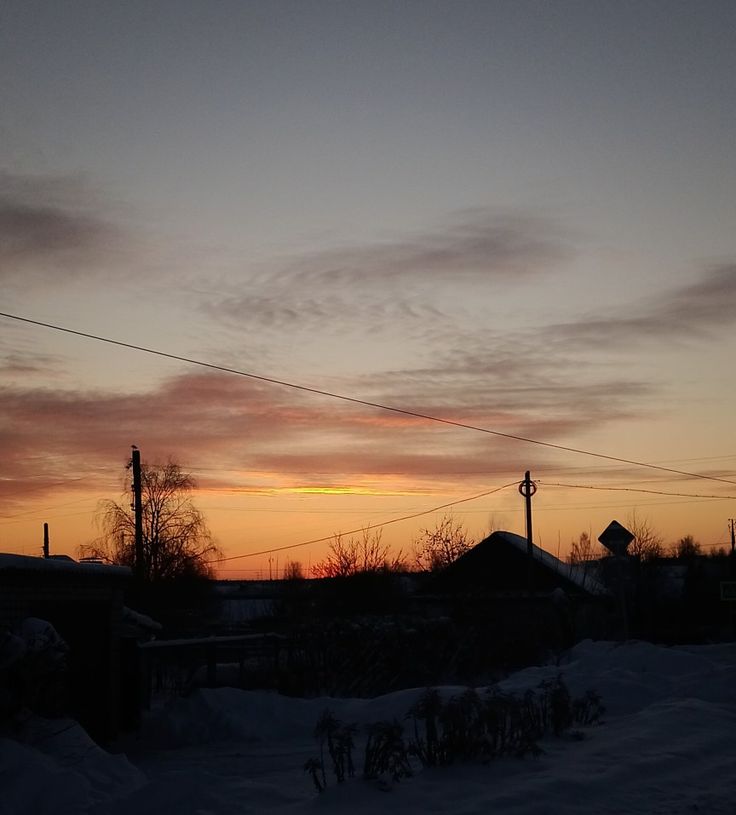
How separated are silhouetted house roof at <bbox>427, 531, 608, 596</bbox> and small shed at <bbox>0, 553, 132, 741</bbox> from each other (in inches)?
1235

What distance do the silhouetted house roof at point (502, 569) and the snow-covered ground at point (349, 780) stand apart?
29.4m

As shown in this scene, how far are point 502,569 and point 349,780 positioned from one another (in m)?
41.2

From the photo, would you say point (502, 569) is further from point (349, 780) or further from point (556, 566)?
point (349, 780)

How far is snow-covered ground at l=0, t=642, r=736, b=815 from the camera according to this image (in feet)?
32.3

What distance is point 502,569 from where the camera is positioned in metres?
51.1

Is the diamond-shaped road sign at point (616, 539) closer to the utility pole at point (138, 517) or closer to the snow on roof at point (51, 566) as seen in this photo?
the snow on roof at point (51, 566)

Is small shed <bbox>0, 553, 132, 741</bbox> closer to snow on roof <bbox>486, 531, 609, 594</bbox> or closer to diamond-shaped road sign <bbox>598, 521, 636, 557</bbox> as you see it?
diamond-shaped road sign <bbox>598, 521, 636, 557</bbox>

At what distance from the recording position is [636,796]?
984 centimetres

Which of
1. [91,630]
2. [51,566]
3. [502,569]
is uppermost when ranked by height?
[51,566]

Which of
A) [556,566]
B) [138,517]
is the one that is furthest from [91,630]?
[556,566]

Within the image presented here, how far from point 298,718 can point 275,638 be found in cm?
412

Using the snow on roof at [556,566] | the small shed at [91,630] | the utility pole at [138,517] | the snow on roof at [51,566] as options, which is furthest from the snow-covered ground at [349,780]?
the snow on roof at [556,566]

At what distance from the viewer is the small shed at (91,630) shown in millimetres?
17031

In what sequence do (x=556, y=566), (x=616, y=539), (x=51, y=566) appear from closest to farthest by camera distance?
(x=51, y=566) < (x=616, y=539) < (x=556, y=566)
